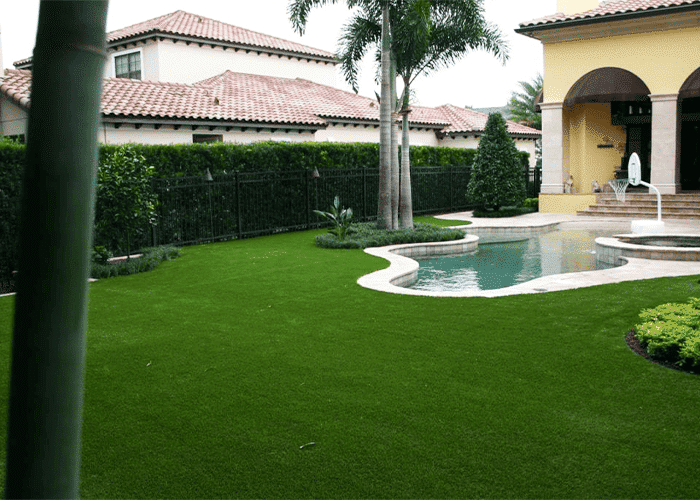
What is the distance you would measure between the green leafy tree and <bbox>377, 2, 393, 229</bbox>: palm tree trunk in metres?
6.88

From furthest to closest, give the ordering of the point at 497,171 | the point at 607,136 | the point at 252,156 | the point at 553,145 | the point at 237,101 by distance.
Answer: the point at 607,136 < the point at 237,101 < the point at 553,145 < the point at 497,171 < the point at 252,156

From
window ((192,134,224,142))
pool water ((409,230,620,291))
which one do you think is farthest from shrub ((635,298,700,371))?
window ((192,134,224,142))

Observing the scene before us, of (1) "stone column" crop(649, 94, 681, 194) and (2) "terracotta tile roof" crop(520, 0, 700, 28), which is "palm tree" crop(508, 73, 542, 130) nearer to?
(2) "terracotta tile roof" crop(520, 0, 700, 28)

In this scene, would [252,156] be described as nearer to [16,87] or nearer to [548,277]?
[16,87]

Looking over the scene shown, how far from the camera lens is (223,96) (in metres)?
26.3

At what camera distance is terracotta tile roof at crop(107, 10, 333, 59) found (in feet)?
99.1

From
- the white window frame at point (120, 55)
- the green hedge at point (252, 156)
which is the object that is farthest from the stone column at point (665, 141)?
the white window frame at point (120, 55)

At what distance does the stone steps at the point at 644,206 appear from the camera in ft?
73.6

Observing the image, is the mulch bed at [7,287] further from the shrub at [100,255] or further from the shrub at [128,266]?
the shrub at [100,255]

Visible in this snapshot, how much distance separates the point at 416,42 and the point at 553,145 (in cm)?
1033

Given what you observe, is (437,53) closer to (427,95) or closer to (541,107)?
(427,95)

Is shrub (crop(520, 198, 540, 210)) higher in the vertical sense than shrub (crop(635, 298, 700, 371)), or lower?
higher

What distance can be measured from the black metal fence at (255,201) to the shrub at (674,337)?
11616 millimetres

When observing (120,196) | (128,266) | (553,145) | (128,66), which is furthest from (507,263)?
(128,66)
